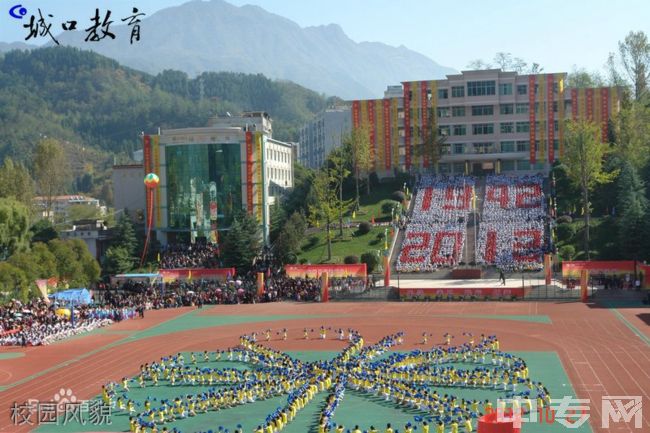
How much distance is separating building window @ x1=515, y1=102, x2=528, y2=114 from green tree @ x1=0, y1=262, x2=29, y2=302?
59.0m

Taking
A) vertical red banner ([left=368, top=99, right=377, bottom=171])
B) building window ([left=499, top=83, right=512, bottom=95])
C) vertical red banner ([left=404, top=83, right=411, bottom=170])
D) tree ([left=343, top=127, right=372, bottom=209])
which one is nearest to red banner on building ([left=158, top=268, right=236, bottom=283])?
tree ([left=343, top=127, right=372, bottom=209])

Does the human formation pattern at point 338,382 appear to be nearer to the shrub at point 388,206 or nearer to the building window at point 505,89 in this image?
the shrub at point 388,206

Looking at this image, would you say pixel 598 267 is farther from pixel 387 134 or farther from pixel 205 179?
pixel 387 134

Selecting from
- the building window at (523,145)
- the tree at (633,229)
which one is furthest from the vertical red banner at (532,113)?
the tree at (633,229)

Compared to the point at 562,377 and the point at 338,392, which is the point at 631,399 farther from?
the point at 338,392

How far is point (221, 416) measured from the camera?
30594 millimetres

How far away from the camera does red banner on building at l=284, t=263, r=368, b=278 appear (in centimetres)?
6575

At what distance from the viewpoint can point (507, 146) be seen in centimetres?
9531

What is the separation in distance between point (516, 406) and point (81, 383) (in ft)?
64.4

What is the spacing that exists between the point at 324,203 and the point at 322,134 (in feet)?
257

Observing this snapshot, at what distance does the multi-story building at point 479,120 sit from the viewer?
9356 centimetres

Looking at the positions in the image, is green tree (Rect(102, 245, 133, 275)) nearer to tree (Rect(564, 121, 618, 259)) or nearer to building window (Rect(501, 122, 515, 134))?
tree (Rect(564, 121, 618, 259))

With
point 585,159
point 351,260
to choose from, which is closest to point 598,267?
point 585,159

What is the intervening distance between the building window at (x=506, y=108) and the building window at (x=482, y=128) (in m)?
1.96
